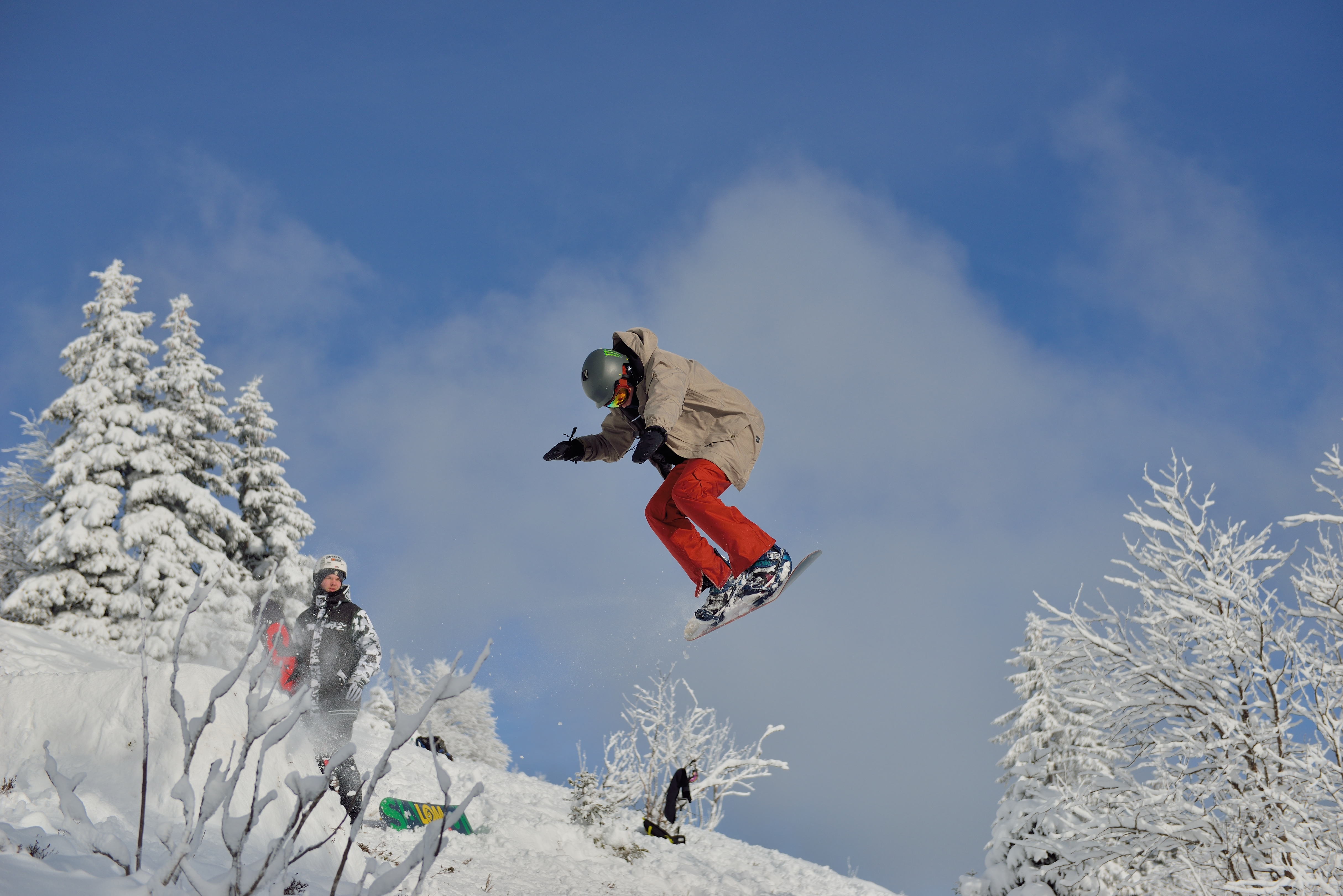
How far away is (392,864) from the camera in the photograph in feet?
17.8

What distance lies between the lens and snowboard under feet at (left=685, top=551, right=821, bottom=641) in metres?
4.73

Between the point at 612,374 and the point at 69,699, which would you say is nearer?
the point at 612,374

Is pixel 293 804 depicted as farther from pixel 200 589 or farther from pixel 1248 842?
pixel 1248 842

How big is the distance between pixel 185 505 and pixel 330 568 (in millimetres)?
13581

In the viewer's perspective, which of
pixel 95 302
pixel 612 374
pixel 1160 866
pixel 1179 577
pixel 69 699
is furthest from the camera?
pixel 95 302

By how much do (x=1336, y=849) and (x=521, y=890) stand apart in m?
6.57

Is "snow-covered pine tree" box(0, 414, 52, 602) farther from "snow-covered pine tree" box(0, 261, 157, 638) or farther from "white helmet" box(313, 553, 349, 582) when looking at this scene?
"white helmet" box(313, 553, 349, 582)

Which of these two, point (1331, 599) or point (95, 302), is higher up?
point (95, 302)

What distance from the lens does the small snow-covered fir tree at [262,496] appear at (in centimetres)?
1802

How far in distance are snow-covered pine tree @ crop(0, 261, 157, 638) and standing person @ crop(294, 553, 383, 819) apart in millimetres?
12113

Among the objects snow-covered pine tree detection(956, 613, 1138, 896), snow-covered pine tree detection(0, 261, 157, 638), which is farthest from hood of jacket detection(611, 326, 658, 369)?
snow-covered pine tree detection(0, 261, 157, 638)

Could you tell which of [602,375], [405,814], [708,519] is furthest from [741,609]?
[405,814]

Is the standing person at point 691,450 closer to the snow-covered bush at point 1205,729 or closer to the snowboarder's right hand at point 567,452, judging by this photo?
the snowboarder's right hand at point 567,452

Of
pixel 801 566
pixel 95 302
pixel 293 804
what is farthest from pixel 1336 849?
pixel 95 302
